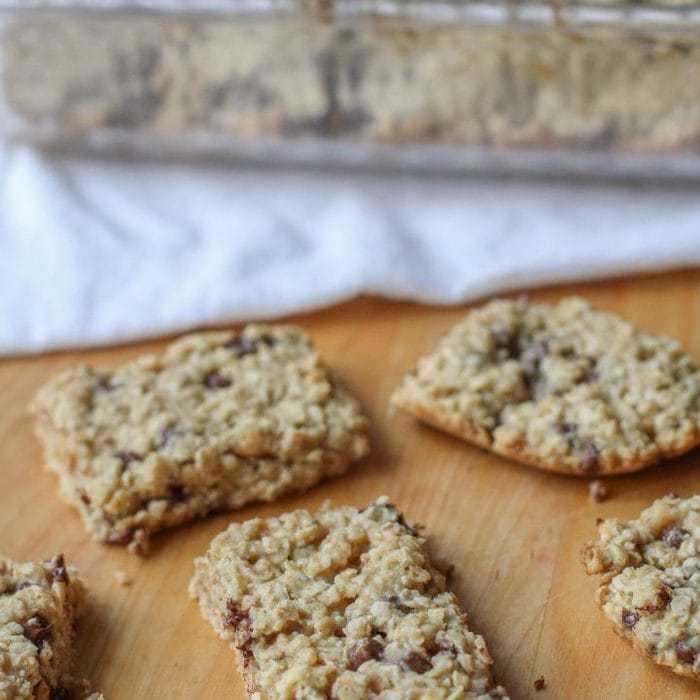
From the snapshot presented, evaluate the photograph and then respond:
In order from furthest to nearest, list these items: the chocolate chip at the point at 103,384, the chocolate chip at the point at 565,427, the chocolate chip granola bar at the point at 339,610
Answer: the chocolate chip at the point at 103,384 < the chocolate chip at the point at 565,427 < the chocolate chip granola bar at the point at 339,610

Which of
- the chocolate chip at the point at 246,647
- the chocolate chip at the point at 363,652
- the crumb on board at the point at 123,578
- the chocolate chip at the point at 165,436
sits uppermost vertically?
the chocolate chip at the point at 165,436

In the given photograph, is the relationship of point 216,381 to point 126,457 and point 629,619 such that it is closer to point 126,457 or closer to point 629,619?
point 126,457

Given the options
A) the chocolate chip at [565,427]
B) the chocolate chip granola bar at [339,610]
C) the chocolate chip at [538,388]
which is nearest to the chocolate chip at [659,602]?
the chocolate chip granola bar at [339,610]

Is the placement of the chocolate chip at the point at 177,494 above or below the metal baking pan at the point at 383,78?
below

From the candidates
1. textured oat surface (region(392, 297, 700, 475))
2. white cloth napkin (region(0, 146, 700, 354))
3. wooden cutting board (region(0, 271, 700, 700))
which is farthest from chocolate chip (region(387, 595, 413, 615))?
white cloth napkin (region(0, 146, 700, 354))

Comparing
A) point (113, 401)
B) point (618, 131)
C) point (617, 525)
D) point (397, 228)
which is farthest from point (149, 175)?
point (617, 525)

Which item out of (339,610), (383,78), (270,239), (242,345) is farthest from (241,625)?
(383,78)

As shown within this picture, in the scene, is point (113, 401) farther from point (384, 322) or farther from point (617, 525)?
point (617, 525)

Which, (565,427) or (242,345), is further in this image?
(242,345)

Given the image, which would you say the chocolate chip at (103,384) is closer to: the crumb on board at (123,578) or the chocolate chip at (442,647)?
the crumb on board at (123,578)
